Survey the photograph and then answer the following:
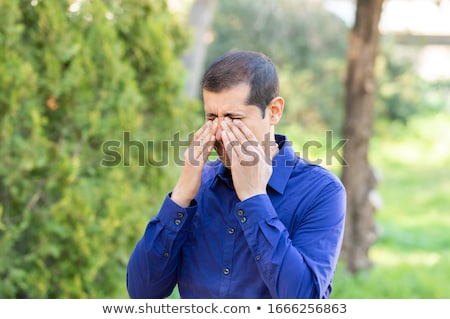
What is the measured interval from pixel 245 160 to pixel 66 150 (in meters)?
2.64

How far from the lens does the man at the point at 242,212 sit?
6.81 feet

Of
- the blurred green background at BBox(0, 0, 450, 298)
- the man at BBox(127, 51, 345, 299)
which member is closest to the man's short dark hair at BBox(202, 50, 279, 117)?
the man at BBox(127, 51, 345, 299)

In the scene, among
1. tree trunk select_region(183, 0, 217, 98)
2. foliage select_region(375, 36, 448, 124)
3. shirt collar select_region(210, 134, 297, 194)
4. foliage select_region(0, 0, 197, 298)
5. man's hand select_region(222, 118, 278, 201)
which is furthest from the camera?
foliage select_region(375, 36, 448, 124)

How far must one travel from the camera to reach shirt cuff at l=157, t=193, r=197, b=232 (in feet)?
7.25

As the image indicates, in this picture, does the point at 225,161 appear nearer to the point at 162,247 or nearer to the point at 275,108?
the point at 275,108

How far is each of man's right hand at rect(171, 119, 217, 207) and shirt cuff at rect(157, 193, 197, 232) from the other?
0.06 ft

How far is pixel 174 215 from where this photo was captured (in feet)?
7.25

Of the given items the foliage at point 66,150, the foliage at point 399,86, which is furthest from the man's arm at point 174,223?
the foliage at point 399,86

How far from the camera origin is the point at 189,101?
5594 mm

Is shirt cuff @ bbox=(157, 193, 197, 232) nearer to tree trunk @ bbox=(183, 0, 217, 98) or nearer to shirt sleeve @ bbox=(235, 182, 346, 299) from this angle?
shirt sleeve @ bbox=(235, 182, 346, 299)

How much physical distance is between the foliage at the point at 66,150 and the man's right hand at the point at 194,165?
2295 millimetres

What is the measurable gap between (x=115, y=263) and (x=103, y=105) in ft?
3.87

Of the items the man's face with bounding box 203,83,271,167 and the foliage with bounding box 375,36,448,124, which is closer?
the man's face with bounding box 203,83,271,167
